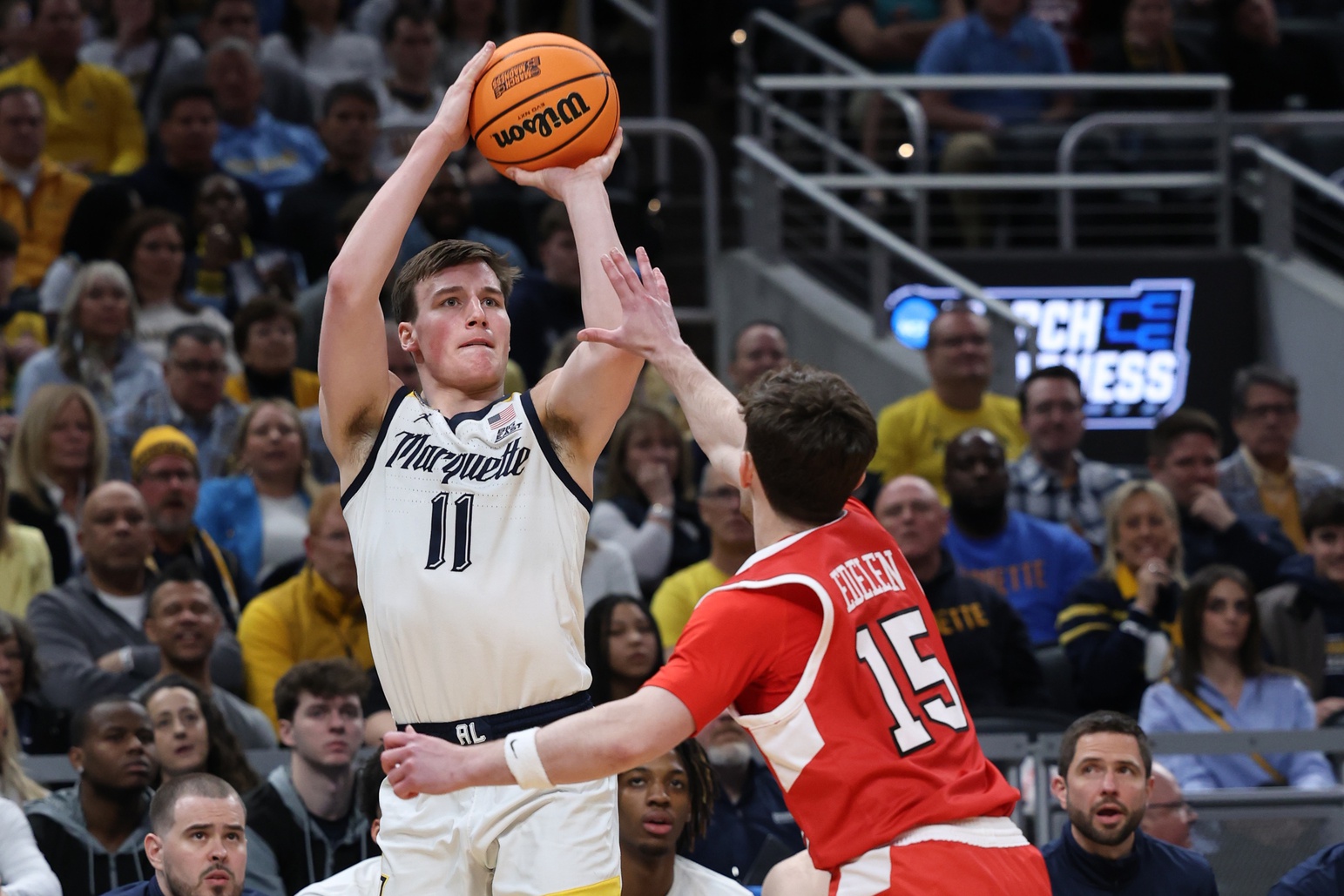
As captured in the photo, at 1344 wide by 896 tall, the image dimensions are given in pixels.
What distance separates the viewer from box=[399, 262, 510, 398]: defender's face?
5.20 m

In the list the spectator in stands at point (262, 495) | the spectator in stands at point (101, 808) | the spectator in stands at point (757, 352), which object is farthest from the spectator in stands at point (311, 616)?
the spectator in stands at point (757, 352)

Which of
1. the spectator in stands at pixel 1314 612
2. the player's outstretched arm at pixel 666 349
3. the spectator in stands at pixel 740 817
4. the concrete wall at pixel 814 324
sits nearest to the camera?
the player's outstretched arm at pixel 666 349

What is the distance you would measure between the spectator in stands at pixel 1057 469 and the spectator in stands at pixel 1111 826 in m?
3.53

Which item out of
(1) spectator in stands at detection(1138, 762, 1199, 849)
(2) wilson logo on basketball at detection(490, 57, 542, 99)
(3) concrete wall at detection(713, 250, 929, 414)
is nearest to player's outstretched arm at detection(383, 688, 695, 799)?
(2) wilson logo on basketball at detection(490, 57, 542, 99)

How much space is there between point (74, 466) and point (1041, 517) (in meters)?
4.94

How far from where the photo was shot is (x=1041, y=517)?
10281 millimetres

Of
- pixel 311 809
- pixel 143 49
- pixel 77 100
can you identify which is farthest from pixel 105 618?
pixel 143 49

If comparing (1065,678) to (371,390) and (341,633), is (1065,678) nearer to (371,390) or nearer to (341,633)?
(341,633)

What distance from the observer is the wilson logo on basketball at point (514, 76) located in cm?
544

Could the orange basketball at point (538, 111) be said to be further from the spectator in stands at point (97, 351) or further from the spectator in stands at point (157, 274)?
the spectator in stands at point (157, 274)

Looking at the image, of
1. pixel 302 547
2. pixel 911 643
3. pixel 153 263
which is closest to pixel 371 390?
pixel 911 643

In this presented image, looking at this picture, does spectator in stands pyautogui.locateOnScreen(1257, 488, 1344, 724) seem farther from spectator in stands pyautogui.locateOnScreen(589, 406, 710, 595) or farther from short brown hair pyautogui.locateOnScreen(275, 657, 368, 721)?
short brown hair pyautogui.locateOnScreen(275, 657, 368, 721)

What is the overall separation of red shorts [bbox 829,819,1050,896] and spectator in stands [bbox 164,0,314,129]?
9655mm

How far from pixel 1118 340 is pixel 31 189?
713 centimetres
